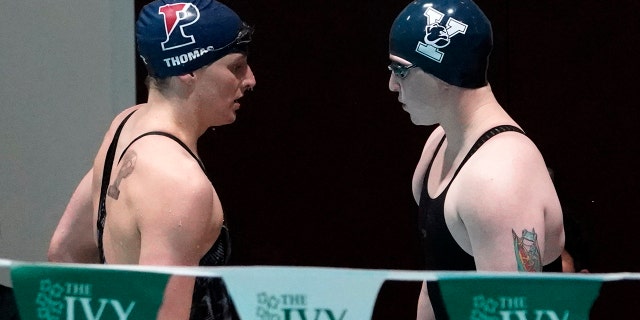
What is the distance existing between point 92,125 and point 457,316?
3.49 meters

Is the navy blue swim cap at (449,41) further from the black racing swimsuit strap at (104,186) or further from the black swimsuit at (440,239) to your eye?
the black racing swimsuit strap at (104,186)

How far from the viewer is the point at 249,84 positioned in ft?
15.1

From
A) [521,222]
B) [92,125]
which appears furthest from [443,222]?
[92,125]

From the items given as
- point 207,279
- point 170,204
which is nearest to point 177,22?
point 170,204

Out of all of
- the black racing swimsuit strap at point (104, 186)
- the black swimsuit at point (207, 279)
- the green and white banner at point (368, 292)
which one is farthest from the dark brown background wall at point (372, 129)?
the green and white banner at point (368, 292)

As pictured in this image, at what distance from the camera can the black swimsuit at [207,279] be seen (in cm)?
423

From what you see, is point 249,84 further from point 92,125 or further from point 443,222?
point 92,125

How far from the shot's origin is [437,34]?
13.9 ft

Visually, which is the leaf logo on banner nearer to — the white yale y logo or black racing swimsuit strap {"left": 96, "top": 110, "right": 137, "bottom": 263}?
black racing swimsuit strap {"left": 96, "top": 110, "right": 137, "bottom": 263}

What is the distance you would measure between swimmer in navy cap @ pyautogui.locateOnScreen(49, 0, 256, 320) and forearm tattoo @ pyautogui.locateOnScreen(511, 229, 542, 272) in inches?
39.4

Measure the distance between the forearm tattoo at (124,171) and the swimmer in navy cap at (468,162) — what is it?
98 centimetres

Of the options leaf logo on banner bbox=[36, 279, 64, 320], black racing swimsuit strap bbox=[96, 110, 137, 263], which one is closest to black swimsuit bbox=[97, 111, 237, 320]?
black racing swimsuit strap bbox=[96, 110, 137, 263]

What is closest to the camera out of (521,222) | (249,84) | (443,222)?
(521,222)

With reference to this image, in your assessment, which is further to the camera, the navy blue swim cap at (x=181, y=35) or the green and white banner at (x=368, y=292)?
the navy blue swim cap at (x=181, y=35)
